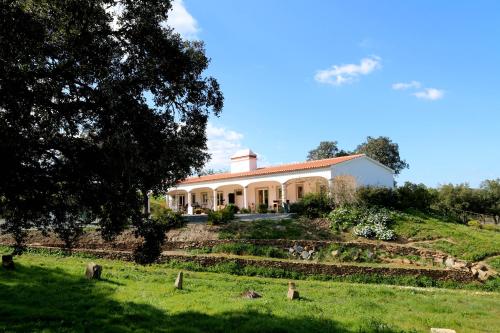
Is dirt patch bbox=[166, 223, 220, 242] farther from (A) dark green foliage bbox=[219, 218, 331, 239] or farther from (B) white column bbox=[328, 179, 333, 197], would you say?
(B) white column bbox=[328, 179, 333, 197]

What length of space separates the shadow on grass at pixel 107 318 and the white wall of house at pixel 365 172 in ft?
75.3

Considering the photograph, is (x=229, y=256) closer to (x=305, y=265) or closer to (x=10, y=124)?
(x=305, y=265)

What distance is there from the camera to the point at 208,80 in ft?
35.1

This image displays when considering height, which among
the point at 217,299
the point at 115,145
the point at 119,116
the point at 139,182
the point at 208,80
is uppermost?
the point at 208,80

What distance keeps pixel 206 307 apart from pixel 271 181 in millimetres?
27465

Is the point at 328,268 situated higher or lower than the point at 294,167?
lower

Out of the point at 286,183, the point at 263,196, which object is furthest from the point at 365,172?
the point at 263,196

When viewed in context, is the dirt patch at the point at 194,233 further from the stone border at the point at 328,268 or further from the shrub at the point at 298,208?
the shrub at the point at 298,208

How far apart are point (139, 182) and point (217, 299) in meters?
4.66

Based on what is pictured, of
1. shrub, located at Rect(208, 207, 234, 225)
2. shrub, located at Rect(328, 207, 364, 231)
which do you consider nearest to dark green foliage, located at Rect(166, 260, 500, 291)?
shrub, located at Rect(208, 207, 234, 225)

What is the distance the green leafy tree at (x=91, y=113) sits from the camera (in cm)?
835

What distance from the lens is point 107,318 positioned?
33.8 ft

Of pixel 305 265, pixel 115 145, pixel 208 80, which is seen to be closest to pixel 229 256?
pixel 305 265

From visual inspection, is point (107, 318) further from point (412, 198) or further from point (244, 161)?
point (244, 161)
